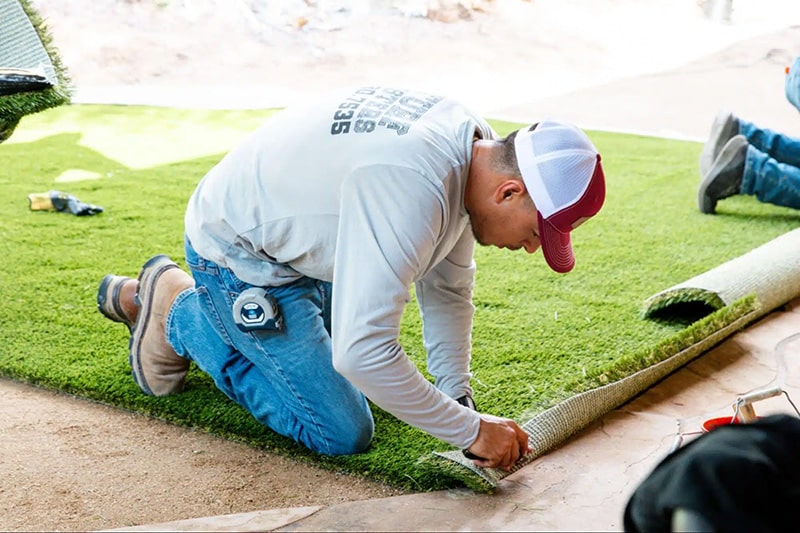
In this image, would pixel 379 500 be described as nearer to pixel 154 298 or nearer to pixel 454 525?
pixel 454 525

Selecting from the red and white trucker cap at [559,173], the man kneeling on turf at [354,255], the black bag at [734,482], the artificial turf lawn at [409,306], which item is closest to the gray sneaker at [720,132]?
the artificial turf lawn at [409,306]

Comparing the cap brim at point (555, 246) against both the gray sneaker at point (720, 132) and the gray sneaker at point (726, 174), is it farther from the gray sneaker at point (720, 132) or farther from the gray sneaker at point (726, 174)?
the gray sneaker at point (720, 132)

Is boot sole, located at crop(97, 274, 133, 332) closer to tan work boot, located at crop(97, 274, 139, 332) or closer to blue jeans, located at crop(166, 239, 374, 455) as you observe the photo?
tan work boot, located at crop(97, 274, 139, 332)

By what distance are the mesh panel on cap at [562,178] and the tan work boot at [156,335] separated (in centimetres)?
108

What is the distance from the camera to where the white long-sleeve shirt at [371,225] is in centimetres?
156

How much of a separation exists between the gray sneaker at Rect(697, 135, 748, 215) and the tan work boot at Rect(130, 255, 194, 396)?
2.32 meters

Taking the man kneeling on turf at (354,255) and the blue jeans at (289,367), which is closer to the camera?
the man kneeling on turf at (354,255)

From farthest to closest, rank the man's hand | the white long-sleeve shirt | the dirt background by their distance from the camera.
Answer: the dirt background → the man's hand → the white long-sleeve shirt

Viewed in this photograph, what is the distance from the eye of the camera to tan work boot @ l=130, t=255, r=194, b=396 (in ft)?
7.39

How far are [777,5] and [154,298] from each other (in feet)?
25.4

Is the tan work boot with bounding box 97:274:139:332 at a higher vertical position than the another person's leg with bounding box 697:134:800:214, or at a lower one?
higher

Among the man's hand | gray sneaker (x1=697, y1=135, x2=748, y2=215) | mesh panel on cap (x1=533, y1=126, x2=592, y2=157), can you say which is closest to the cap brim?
mesh panel on cap (x1=533, y1=126, x2=592, y2=157)

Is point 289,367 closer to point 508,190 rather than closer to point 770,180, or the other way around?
point 508,190

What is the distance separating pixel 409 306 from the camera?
2.83 m
